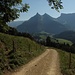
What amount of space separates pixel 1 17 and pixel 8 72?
700cm

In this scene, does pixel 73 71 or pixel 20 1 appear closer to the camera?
pixel 20 1

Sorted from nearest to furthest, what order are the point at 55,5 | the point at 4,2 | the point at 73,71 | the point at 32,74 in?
the point at 55,5 < the point at 4,2 < the point at 32,74 < the point at 73,71

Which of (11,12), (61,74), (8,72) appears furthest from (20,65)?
(11,12)

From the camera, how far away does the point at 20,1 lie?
15.9 metres

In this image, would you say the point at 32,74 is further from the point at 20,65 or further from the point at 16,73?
the point at 20,65

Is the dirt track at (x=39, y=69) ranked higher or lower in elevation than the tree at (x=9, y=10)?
lower

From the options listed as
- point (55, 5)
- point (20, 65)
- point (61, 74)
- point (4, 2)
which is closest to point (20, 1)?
point (4, 2)

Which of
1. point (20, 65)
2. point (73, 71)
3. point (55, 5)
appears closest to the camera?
point (55, 5)

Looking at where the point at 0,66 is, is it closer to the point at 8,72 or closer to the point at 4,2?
the point at 8,72

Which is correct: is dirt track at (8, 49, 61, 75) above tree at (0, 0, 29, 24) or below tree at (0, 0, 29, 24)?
below

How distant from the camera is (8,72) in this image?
20828 mm

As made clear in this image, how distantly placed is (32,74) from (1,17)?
7119 mm

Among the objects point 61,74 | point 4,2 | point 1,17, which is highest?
point 4,2

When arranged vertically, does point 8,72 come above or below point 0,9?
below
